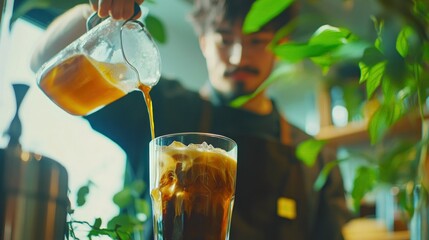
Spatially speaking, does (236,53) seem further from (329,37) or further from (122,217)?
(122,217)

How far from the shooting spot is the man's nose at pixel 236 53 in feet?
5.49

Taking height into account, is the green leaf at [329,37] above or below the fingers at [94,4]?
below

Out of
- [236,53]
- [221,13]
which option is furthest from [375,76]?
[236,53]

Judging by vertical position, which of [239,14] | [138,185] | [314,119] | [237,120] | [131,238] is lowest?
[131,238]

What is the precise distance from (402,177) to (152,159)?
1186 mm

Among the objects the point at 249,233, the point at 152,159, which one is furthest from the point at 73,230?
the point at 249,233

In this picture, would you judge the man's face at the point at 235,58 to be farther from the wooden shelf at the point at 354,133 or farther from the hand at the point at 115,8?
the wooden shelf at the point at 354,133

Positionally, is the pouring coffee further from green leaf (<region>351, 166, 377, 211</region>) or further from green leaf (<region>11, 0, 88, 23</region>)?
green leaf (<region>351, 166, 377, 211</region>)

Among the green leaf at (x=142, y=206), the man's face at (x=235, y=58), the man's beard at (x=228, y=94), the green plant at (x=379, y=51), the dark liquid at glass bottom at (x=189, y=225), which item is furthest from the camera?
the man's beard at (x=228, y=94)

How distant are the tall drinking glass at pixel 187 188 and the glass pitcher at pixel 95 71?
0.10 meters

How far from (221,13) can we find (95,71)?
0.84 metres

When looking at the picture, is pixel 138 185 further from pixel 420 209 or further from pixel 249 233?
pixel 249 233

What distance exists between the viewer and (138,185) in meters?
1.07

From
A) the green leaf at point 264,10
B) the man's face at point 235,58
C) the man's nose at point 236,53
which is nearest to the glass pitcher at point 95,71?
the green leaf at point 264,10
